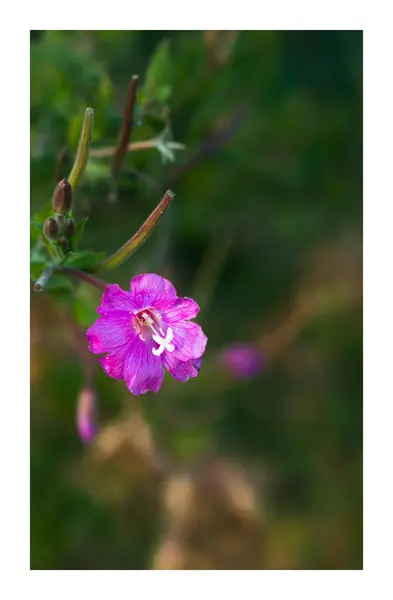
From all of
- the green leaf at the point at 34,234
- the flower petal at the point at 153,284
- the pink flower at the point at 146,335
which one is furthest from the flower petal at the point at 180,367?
the green leaf at the point at 34,234

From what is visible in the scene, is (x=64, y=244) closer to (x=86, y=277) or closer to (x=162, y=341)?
(x=86, y=277)

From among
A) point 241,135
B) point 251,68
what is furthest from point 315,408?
point 251,68

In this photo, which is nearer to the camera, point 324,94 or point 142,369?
point 142,369

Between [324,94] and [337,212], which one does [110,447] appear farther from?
[324,94]

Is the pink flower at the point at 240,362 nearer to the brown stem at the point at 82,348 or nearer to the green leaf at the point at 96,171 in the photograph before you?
the brown stem at the point at 82,348

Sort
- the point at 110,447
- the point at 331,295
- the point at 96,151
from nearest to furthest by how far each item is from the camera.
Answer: the point at 96,151
the point at 110,447
the point at 331,295

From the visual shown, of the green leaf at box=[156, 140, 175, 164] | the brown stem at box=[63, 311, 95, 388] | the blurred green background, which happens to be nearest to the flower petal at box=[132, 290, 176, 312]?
the green leaf at box=[156, 140, 175, 164]

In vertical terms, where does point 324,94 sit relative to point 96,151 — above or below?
above

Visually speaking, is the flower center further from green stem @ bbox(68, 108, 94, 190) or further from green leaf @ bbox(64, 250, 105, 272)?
green stem @ bbox(68, 108, 94, 190)
